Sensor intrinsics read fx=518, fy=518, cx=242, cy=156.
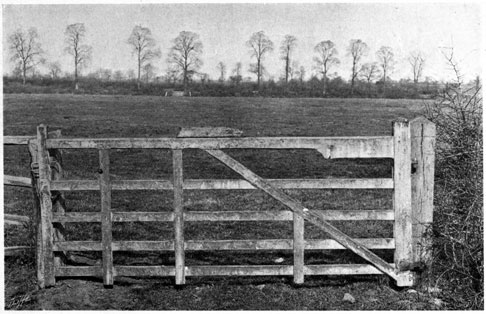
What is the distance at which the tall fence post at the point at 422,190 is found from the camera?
5.40 metres

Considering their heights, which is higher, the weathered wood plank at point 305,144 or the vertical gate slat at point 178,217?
the weathered wood plank at point 305,144

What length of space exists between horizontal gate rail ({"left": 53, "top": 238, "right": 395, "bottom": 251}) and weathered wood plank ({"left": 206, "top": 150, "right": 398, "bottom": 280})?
0.26ft

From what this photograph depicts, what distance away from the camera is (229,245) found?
5512mm

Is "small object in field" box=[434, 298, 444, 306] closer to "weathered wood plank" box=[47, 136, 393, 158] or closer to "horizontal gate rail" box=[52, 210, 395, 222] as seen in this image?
"horizontal gate rail" box=[52, 210, 395, 222]

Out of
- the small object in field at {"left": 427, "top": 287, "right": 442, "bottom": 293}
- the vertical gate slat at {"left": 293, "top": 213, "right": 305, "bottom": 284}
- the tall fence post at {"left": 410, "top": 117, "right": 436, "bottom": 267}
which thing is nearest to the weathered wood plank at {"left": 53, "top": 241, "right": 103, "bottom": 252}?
the vertical gate slat at {"left": 293, "top": 213, "right": 305, "bottom": 284}

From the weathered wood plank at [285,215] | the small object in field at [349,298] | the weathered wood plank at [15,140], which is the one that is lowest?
the small object in field at [349,298]

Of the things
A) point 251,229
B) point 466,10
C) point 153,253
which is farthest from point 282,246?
point 466,10

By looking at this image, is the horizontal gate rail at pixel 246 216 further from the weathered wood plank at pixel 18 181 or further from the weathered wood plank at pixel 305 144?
the weathered wood plank at pixel 18 181

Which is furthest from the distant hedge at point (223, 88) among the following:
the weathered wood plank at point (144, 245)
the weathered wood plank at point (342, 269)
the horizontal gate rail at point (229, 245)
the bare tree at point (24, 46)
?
the weathered wood plank at point (342, 269)

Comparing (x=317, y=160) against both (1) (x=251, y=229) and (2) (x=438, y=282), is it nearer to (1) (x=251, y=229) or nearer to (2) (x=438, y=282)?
(1) (x=251, y=229)

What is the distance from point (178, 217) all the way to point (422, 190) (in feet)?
8.48

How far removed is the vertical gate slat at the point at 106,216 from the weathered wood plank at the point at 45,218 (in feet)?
1.96

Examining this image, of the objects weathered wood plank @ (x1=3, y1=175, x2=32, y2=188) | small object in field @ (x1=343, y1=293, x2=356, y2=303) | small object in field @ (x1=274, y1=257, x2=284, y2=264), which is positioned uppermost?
weathered wood plank @ (x1=3, y1=175, x2=32, y2=188)

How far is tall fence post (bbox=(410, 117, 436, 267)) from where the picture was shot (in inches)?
213
